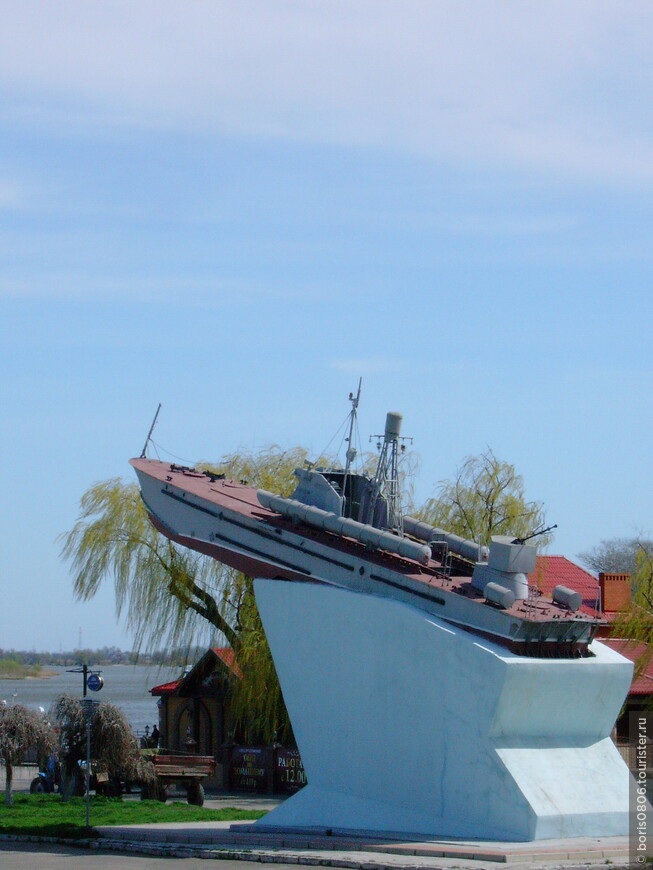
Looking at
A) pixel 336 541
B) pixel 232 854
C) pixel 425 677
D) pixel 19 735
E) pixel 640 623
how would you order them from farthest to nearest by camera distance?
1. pixel 640 623
2. pixel 19 735
3. pixel 336 541
4. pixel 425 677
5. pixel 232 854

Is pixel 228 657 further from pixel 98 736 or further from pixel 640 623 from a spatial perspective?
pixel 640 623

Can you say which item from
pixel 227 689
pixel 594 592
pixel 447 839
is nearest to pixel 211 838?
pixel 447 839

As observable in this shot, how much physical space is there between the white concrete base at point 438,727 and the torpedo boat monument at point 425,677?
0.11ft

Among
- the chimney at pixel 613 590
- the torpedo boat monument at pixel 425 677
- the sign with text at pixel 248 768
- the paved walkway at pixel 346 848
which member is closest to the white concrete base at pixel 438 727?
the torpedo boat monument at pixel 425 677

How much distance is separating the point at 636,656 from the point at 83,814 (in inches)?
762

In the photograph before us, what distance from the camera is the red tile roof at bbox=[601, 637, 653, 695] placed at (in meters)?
38.3

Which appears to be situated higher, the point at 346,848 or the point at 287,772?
the point at 346,848

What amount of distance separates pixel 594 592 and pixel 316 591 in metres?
23.3

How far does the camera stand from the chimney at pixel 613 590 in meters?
45.3

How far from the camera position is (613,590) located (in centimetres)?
4594

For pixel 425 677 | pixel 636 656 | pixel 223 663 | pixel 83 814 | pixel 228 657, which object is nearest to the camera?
pixel 425 677

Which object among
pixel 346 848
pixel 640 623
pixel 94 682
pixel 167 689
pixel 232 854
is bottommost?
pixel 232 854

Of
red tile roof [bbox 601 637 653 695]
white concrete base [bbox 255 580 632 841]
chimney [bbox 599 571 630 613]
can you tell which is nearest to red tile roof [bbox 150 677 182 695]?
red tile roof [bbox 601 637 653 695]

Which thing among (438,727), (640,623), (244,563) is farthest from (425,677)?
(640,623)
